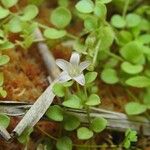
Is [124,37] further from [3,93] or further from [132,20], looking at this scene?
[3,93]

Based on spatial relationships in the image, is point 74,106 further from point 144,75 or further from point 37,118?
point 144,75

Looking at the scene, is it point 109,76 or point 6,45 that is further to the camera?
point 109,76

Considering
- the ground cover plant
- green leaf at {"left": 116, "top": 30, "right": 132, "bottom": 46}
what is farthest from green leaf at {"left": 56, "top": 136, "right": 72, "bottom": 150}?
green leaf at {"left": 116, "top": 30, "right": 132, "bottom": 46}

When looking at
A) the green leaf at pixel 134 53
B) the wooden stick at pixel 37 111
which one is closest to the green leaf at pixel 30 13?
the wooden stick at pixel 37 111

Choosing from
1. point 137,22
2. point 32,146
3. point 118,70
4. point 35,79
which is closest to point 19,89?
point 35,79

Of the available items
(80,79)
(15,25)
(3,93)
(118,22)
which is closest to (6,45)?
(15,25)

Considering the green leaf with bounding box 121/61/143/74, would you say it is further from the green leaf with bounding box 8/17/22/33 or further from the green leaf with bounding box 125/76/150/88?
the green leaf with bounding box 8/17/22/33
